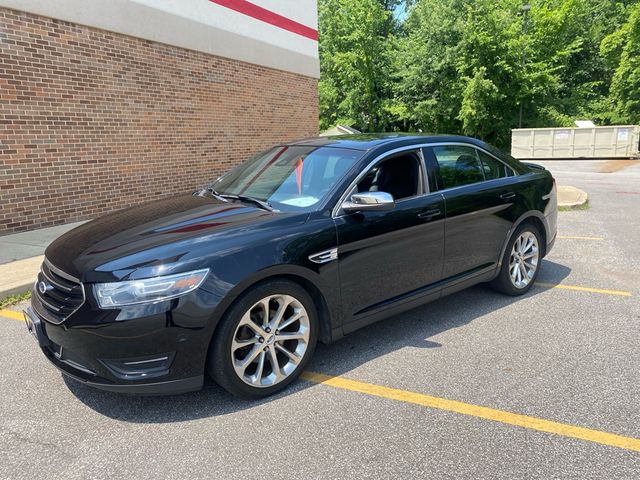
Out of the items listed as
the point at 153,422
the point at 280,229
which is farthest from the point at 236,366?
the point at 280,229

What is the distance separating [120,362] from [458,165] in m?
3.16

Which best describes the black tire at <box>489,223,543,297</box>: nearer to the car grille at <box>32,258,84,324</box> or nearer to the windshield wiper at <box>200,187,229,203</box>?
the windshield wiper at <box>200,187,229,203</box>

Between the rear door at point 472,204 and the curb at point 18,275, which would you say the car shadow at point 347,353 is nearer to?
the rear door at point 472,204

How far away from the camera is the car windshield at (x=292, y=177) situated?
3555 millimetres

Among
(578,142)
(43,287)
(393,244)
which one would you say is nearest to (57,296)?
(43,287)

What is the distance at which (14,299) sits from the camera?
4961 millimetres

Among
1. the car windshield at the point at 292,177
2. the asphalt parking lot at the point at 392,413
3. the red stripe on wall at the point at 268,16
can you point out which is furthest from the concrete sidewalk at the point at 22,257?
the red stripe on wall at the point at 268,16

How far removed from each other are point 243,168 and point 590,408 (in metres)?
3.21

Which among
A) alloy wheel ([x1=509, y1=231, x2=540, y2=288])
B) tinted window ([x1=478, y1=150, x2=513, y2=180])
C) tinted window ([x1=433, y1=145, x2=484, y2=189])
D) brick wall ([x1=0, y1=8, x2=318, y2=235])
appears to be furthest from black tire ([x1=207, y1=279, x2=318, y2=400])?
brick wall ([x1=0, y1=8, x2=318, y2=235])

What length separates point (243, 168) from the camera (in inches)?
174

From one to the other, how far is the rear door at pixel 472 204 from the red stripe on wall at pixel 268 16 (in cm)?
823

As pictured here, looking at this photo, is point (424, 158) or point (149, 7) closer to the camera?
point (424, 158)

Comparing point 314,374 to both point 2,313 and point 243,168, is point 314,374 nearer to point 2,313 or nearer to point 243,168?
point 243,168

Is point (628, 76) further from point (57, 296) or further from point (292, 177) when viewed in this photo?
point (57, 296)
